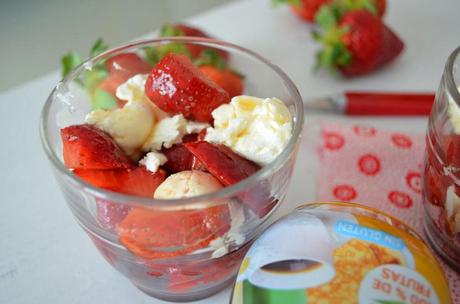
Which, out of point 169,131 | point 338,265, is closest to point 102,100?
point 169,131

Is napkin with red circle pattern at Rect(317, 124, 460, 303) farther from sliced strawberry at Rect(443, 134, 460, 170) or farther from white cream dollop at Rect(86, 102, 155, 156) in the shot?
white cream dollop at Rect(86, 102, 155, 156)

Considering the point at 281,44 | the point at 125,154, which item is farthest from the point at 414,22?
the point at 125,154

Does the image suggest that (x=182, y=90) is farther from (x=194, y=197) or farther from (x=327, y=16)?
(x=327, y=16)

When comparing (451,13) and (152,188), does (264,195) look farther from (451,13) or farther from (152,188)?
(451,13)

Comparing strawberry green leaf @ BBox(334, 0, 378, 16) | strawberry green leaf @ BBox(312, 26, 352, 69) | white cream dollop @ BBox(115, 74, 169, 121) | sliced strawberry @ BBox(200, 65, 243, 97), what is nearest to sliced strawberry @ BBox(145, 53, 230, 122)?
white cream dollop @ BBox(115, 74, 169, 121)

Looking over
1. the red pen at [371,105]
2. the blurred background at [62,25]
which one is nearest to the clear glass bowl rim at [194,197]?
the red pen at [371,105]

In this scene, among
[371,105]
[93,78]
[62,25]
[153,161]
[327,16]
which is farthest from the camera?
[62,25]

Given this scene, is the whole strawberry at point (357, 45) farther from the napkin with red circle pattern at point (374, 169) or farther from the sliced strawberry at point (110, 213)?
the sliced strawberry at point (110, 213)
